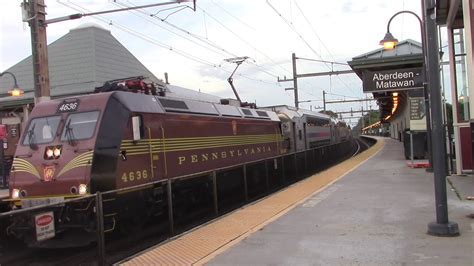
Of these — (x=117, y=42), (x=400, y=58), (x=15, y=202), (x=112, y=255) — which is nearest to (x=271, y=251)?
(x=112, y=255)

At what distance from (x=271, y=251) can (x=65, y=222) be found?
272 cm

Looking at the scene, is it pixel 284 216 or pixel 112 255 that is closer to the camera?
pixel 112 255

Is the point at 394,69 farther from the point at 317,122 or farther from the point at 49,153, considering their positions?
the point at 49,153

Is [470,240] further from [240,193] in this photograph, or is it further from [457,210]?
[240,193]

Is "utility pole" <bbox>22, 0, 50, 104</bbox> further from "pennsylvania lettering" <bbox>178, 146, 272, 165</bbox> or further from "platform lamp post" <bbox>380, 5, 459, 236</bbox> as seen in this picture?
"platform lamp post" <bbox>380, 5, 459, 236</bbox>

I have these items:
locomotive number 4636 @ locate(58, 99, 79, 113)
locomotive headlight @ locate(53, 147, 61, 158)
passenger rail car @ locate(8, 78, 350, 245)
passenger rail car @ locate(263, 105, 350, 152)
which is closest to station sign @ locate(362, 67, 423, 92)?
passenger rail car @ locate(263, 105, 350, 152)

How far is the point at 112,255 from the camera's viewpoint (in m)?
7.74

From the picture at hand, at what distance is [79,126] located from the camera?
9852mm

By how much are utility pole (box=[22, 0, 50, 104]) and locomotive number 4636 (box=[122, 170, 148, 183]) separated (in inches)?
223

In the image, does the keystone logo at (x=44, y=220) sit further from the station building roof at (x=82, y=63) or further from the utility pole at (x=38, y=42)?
the station building roof at (x=82, y=63)

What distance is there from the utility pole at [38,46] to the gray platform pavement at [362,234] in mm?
8109

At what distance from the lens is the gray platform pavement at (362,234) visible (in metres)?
6.59

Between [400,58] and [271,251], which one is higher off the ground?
[400,58]

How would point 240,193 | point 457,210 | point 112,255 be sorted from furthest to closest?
point 240,193, point 457,210, point 112,255
